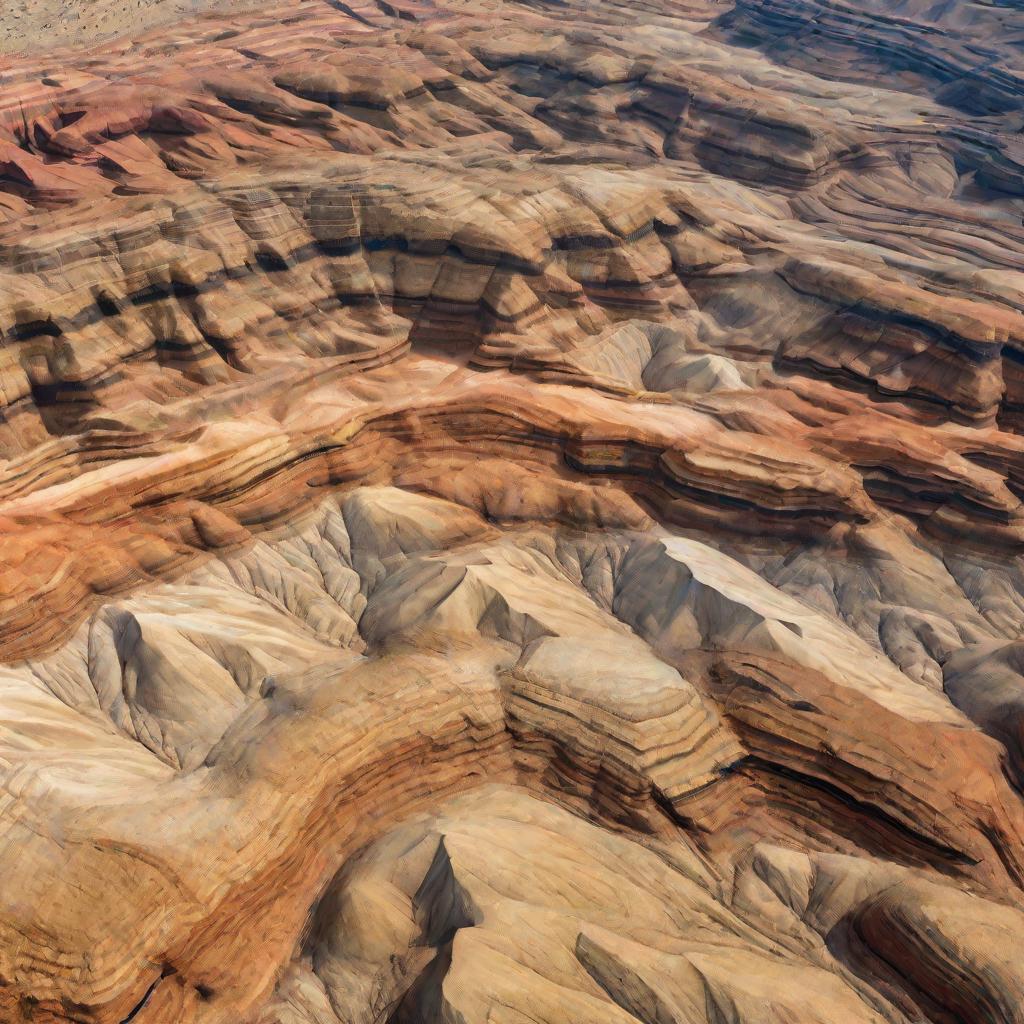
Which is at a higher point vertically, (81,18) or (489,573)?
(81,18)

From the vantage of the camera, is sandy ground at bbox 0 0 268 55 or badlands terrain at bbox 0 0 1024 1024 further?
sandy ground at bbox 0 0 268 55

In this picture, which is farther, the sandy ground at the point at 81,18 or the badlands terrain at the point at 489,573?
the sandy ground at the point at 81,18

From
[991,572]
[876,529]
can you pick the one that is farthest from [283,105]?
[991,572]

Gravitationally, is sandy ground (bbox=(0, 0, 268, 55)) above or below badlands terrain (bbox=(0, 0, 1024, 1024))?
above

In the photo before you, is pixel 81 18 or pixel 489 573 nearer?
pixel 489 573

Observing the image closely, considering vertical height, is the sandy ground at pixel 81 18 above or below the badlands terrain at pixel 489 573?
above
